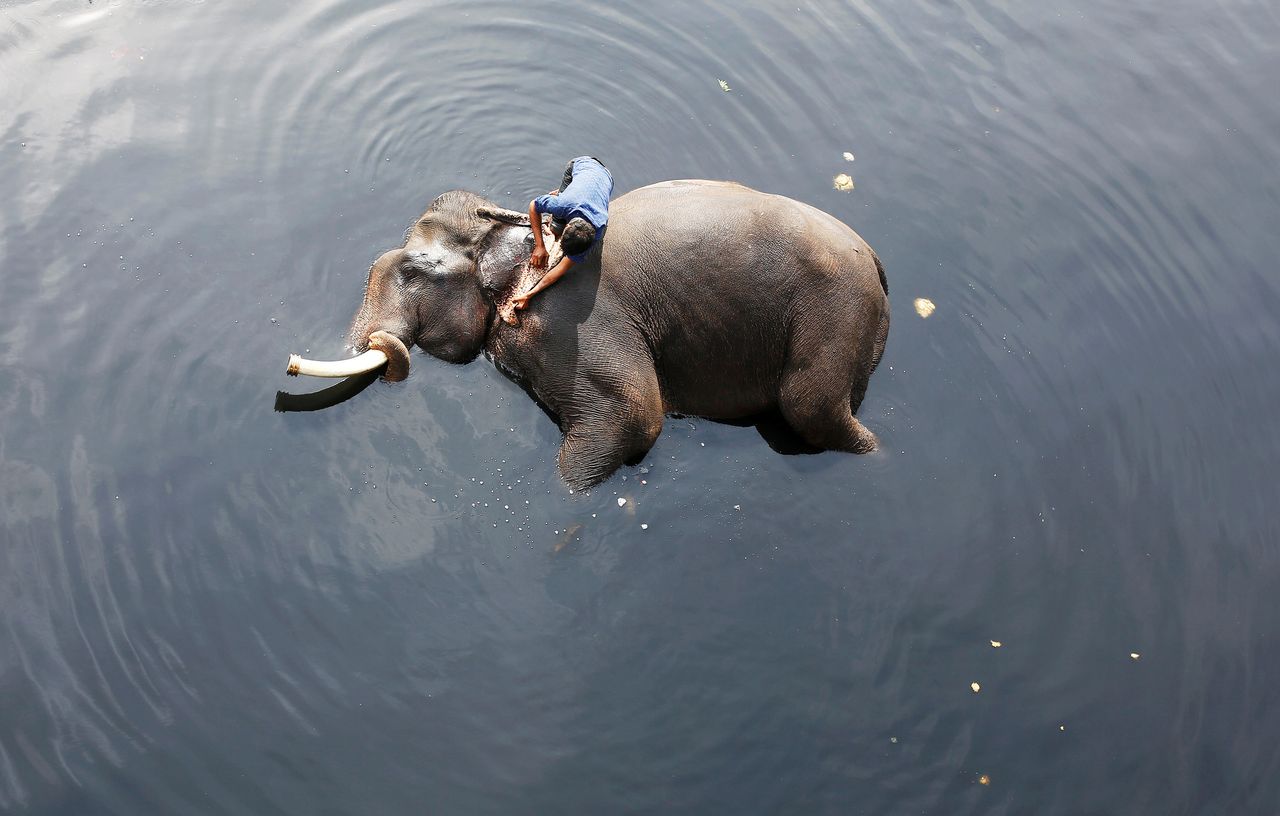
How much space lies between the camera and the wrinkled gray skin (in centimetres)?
706

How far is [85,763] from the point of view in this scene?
6.01 m

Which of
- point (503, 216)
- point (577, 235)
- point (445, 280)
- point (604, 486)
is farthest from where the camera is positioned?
point (503, 216)

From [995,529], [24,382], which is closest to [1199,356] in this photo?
[995,529]

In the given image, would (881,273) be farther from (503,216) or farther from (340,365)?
(340,365)

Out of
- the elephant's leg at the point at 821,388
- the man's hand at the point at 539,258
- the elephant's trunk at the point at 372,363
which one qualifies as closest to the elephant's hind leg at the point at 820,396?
the elephant's leg at the point at 821,388

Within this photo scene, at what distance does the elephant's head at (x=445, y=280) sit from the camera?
7488 mm

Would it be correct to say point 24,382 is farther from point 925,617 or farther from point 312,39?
point 925,617

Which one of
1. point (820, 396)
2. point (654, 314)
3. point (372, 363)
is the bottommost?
point (820, 396)

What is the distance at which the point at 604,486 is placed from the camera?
24.0 ft

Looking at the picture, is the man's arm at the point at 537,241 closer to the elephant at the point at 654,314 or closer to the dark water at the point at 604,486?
the elephant at the point at 654,314

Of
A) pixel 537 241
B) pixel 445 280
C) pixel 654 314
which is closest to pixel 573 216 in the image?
pixel 537 241

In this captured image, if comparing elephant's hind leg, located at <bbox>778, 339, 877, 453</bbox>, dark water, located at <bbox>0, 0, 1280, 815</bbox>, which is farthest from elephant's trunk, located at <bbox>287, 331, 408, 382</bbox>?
elephant's hind leg, located at <bbox>778, 339, 877, 453</bbox>

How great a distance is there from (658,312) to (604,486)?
1.28m

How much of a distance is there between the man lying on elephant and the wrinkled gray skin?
0.41 feet
